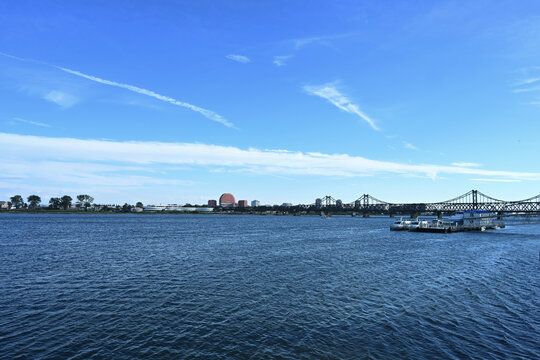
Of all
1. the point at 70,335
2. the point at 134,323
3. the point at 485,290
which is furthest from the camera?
the point at 485,290

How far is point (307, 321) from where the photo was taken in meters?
23.0

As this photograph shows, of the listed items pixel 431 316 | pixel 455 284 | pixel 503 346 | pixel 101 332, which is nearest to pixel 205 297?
pixel 101 332

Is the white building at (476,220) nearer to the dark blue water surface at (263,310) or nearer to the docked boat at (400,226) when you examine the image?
the docked boat at (400,226)

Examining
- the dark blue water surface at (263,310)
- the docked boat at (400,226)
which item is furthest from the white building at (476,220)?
the dark blue water surface at (263,310)

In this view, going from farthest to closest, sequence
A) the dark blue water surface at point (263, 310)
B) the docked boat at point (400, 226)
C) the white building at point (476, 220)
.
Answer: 1. the white building at point (476, 220)
2. the docked boat at point (400, 226)
3. the dark blue water surface at point (263, 310)

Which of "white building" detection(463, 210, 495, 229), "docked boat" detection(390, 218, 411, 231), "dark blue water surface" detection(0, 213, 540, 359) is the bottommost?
"dark blue water surface" detection(0, 213, 540, 359)

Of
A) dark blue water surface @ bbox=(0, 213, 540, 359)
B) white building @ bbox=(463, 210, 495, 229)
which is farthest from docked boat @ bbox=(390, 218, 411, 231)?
dark blue water surface @ bbox=(0, 213, 540, 359)

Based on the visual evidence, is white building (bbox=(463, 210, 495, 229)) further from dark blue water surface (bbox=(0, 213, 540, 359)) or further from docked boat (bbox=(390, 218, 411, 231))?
dark blue water surface (bbox=(0, 213, 540, 359))

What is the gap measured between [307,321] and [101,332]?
13.7 m

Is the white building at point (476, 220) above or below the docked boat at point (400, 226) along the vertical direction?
above

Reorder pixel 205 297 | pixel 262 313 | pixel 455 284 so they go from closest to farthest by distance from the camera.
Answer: pixel 262 313
pixel 205 297
pixel 455 284

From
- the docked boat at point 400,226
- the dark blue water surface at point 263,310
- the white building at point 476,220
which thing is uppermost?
the white building at point 476,220

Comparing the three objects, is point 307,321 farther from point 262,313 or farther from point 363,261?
point 363,261

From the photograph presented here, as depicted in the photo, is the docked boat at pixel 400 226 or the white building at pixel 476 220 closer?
the docked boat at pixel 400 226
